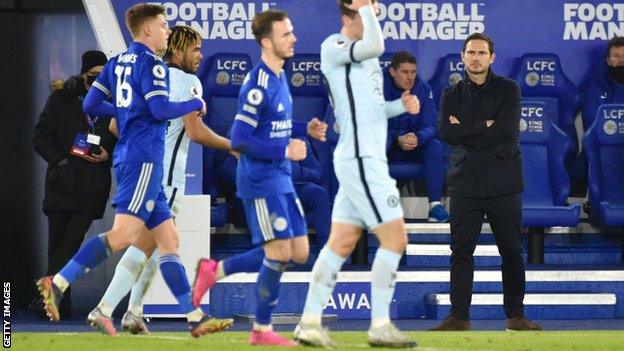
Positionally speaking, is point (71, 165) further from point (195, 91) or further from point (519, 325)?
point (519, 325)

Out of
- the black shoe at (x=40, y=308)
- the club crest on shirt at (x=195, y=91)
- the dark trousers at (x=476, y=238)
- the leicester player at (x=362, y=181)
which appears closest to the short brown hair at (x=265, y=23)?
the leicester player at (x=362, y=181)

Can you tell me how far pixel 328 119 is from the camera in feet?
43.3

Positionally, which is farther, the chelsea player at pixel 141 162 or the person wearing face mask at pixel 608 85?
the person wearing face mask at pixel 608 85

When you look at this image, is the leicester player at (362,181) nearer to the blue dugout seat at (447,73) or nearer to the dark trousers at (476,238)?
the dark trousers at (476,238)

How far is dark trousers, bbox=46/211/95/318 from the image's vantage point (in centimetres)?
1212

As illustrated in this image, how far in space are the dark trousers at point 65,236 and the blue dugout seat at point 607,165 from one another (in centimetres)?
412

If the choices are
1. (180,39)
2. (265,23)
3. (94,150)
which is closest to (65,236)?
(94,150)

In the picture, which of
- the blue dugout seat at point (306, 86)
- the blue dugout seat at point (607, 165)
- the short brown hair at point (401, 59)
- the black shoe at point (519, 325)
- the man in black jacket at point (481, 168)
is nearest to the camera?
the man in black jacket at point (481, 168)

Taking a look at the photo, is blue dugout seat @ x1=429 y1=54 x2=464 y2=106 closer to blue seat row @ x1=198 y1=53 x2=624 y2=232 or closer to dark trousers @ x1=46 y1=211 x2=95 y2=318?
blue seat row @ x1=198 y1=53 x2=624 y2=232

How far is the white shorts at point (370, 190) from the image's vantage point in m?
8.01

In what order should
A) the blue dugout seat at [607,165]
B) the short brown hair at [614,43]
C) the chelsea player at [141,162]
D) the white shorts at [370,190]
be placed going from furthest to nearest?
the short brown hair at [614,43] < the blue dugout seat at [607,165] < the chelsea player at [141,162] < the white shorts at [370,190]

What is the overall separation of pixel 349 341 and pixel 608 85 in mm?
5770

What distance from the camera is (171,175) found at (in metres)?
9.59

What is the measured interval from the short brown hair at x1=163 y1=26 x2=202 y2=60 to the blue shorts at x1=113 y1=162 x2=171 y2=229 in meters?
1.09
